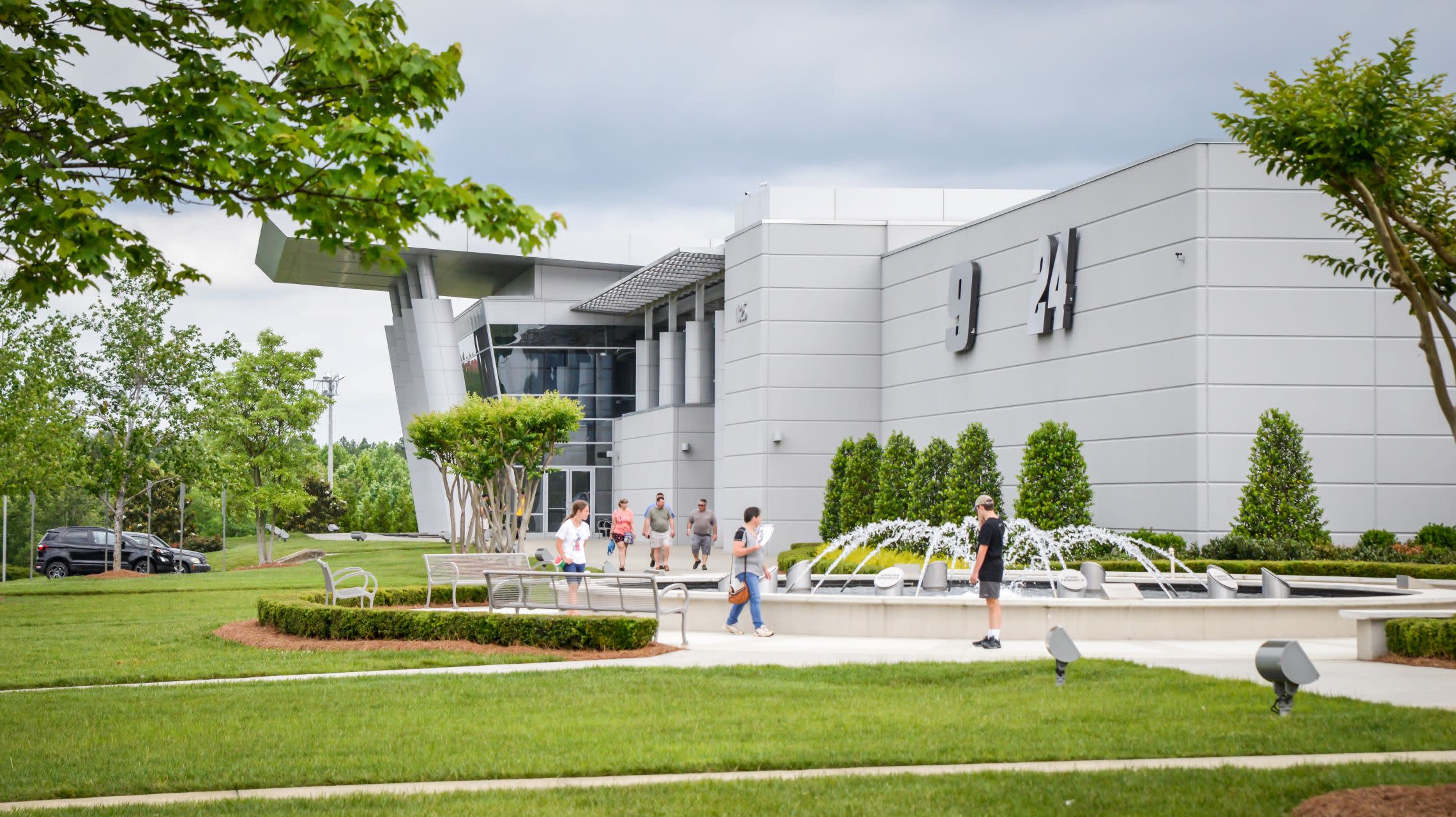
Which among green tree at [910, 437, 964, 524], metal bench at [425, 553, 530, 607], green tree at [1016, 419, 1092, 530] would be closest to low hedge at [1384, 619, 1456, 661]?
metal bench at [425, 553, 530, 607]

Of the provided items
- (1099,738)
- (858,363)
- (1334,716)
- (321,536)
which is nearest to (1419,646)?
(1334,716)

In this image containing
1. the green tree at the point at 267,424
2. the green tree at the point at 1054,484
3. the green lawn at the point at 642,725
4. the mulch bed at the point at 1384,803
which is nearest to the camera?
the mulch bed at the point at 1384,803

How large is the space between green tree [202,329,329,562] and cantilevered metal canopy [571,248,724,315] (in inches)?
446

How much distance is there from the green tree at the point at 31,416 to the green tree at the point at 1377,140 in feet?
94.5

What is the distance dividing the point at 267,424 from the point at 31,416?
19.2m

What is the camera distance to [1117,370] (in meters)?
28.9

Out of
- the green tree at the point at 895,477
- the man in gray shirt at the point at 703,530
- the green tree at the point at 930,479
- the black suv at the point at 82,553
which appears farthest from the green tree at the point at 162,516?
the green tree at the point at 930,479

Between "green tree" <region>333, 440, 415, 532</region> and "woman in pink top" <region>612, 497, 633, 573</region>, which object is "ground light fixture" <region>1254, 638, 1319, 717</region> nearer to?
"woman in pink top" <region>612, 497, 633, 573</region>

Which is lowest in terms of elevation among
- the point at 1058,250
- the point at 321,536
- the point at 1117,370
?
the point at 321,536

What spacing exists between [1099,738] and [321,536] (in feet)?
248

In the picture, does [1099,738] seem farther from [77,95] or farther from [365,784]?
[77,95]

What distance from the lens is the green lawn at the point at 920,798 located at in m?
7.05

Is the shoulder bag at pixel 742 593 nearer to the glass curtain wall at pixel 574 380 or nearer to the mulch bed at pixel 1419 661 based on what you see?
the mulch bed at pixel 1419 661

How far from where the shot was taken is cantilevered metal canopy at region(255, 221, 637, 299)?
57000mm
